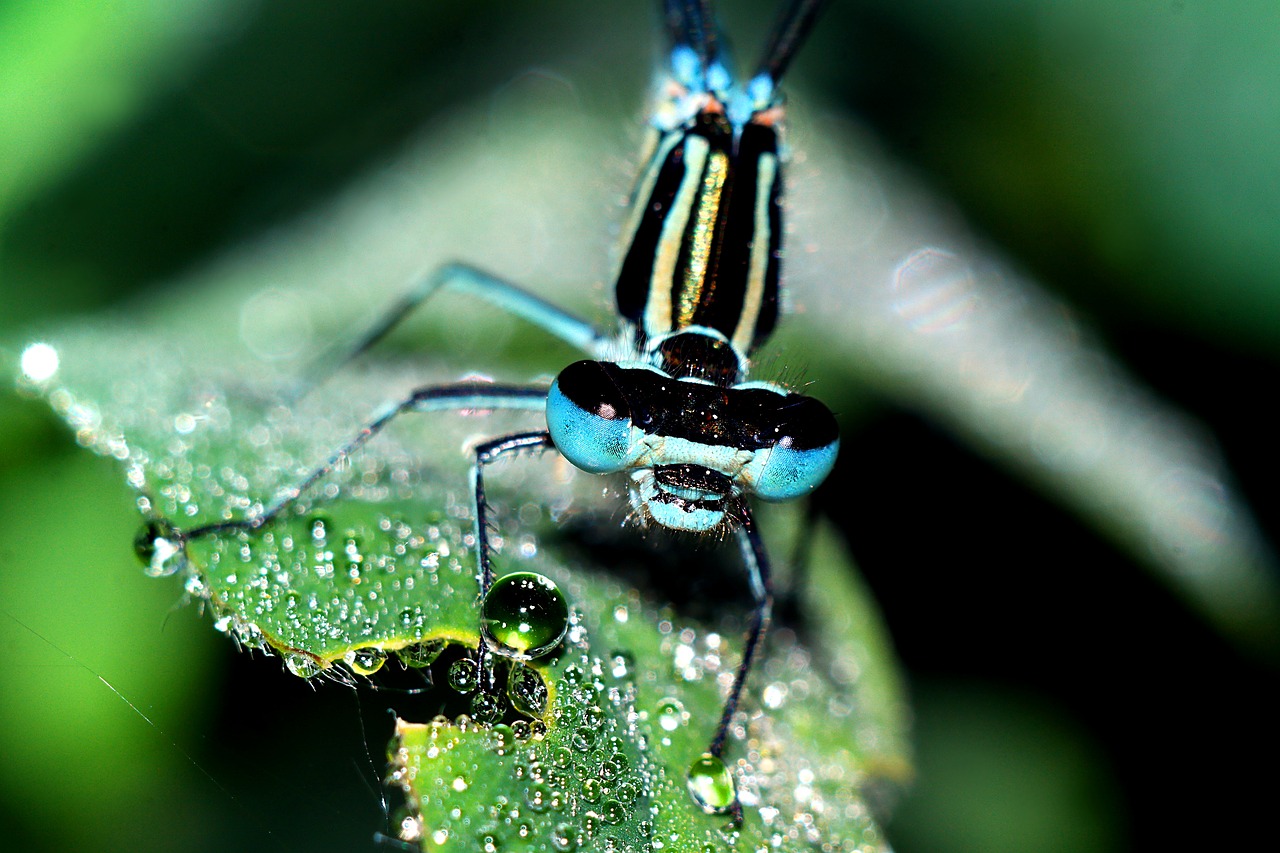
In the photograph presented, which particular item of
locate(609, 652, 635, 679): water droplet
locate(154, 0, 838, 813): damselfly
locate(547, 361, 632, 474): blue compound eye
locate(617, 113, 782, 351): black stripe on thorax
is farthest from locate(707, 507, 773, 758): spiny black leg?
locate(617, 113, 782, 351): black stripe on thorax

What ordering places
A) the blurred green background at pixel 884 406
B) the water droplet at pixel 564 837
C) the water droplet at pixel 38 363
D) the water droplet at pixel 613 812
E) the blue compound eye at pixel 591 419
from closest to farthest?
the water droplet at pixel 564 837, the water droplet at pixel 613 812, the blue compound eye at pixel 591 419, the blurred green background at pixel 884 406, the water droplet at pixel 38 363

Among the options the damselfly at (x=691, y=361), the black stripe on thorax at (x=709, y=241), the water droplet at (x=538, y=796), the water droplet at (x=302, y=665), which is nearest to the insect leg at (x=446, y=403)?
the damselfly at (x=691, y=361)

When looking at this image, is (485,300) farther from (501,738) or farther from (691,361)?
(501,738)

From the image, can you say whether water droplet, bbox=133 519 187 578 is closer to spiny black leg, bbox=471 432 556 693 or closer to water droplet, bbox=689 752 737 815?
spiny black leg, bbox=471 432 556 693

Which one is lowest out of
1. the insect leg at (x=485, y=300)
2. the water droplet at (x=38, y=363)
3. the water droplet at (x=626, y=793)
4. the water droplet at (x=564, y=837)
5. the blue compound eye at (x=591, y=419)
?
the water droplet at (x=38, y=363)

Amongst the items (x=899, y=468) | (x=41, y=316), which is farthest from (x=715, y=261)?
(x=41, y=316)

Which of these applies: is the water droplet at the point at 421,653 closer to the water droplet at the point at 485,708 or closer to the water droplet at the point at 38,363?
the water droplet at the point at 485,708

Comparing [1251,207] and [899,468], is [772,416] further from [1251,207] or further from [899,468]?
[1251,207]
